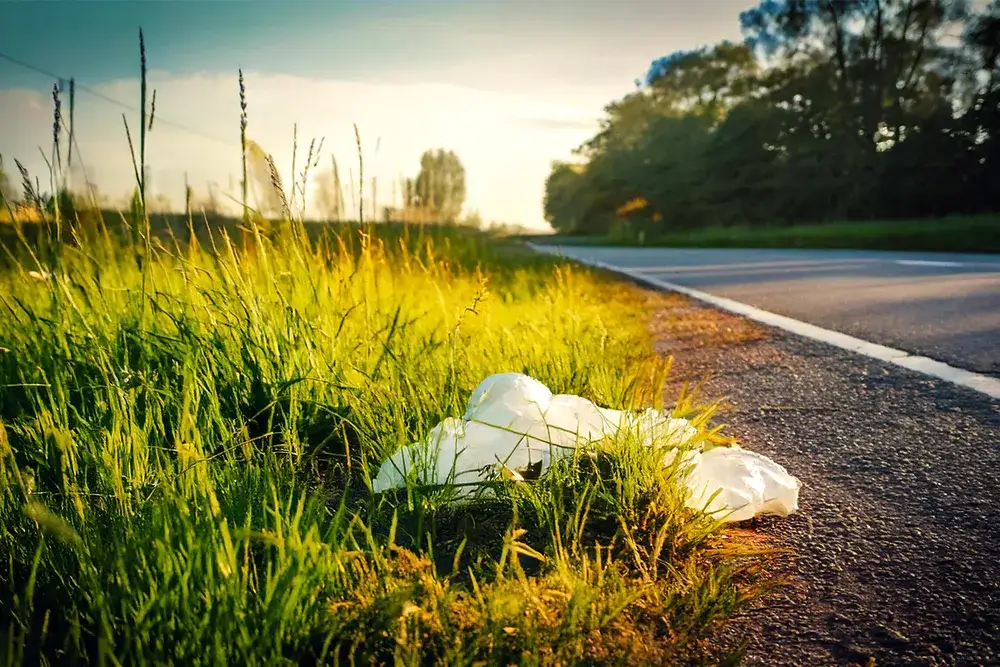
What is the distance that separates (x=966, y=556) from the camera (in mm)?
1664

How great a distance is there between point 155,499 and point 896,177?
34321mm

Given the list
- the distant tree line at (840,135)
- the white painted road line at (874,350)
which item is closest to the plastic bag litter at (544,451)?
the white painted road line at (874,350)

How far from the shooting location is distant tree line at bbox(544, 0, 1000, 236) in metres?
29.2

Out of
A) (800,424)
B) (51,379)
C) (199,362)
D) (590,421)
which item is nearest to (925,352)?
(800,424)

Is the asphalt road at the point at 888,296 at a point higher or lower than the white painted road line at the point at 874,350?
higher

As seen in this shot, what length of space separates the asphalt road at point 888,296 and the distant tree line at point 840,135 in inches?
845

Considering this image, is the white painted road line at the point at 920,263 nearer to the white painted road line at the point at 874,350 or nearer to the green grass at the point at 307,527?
the white painted road line at the point at 874,350

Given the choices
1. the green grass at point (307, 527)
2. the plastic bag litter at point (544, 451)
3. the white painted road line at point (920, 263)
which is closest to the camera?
the green grass at point (307, 527)

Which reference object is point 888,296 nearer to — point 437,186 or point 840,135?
point 437,186

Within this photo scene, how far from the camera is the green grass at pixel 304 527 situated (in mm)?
1357

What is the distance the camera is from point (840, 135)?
34.6 meters

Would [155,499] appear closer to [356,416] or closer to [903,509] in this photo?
[356,416]

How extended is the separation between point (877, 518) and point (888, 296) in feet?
17.2

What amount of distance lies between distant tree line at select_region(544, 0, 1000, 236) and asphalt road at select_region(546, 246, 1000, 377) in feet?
70.4
